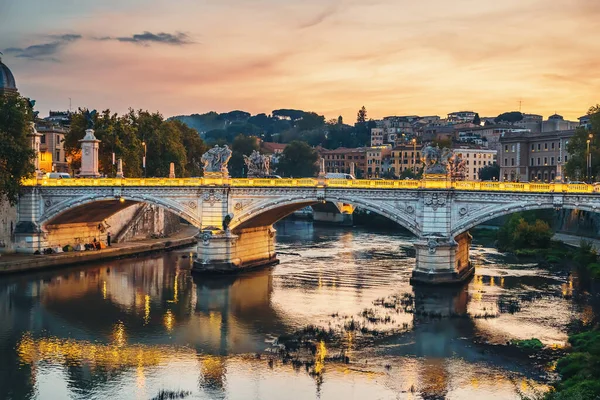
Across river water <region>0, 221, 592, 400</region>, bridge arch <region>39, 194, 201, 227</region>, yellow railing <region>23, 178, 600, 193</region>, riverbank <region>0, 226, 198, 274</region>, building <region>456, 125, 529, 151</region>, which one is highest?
building <region>456, 125, 529, 151</region>

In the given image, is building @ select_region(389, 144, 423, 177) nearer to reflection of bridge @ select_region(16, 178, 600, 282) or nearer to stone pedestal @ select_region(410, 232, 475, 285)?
reflection of bridge @ select_region(16, 178, 600, 282)

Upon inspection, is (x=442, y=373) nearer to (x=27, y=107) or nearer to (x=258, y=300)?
(x=258, y=300)

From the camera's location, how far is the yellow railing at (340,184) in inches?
1747

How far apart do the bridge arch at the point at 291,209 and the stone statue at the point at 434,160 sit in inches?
132

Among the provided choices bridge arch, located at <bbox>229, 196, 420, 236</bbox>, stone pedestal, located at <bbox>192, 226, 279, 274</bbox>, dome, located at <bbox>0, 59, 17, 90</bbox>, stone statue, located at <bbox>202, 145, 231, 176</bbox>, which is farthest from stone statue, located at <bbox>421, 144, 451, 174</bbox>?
dome, located at <bbox>0, 59, 17, 90</bbox>

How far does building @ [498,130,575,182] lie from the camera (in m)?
105

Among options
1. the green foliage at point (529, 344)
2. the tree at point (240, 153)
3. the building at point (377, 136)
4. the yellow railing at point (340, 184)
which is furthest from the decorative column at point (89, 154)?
the building at point (377, 136)

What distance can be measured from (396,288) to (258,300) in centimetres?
887

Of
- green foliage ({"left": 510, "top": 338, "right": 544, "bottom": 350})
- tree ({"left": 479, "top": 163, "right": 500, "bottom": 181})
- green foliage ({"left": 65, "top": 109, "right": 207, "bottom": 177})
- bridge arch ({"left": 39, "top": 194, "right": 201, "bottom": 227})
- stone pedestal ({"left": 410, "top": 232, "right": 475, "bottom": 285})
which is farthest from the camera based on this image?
tree ({"left": 479, "top": 163, "right": 500, "bottom": 181})

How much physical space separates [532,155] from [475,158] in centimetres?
2086

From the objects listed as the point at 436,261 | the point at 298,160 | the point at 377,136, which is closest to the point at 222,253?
the point at 436,261

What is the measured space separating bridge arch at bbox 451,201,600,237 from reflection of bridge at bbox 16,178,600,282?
2.3 inches

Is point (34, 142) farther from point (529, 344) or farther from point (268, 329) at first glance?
point (529, 344)

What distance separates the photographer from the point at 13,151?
54250 mm
